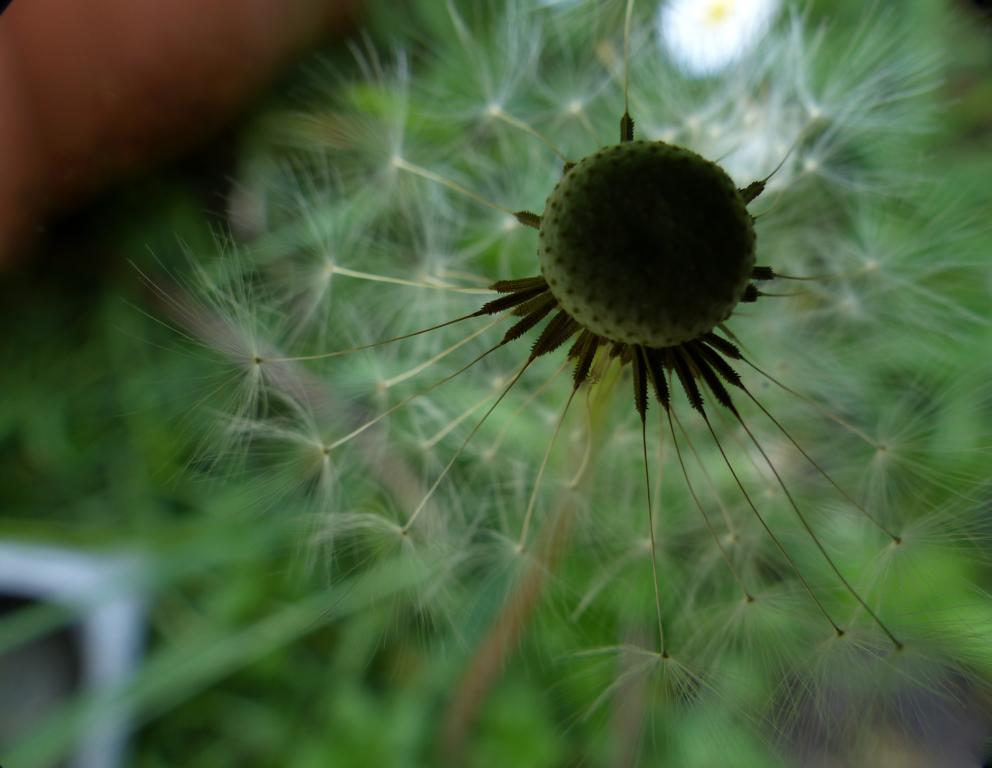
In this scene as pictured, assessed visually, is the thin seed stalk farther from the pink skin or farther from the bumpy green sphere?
the pink skin

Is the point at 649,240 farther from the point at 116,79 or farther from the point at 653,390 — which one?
the point at 116,79

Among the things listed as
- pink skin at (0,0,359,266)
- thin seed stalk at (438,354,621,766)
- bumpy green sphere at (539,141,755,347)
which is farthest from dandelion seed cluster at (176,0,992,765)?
pink skin at (0,0,359,266)

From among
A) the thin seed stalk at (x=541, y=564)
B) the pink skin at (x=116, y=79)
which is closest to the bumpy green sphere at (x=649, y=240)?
the thin seed stalk at (x=541, y=564)

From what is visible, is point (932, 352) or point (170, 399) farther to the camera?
point (170, 399)

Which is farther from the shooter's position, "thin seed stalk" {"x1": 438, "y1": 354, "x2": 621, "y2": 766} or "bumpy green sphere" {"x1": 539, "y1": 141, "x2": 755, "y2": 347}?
"thin seed stalk" {"x1": 438, "y1": 354, "x2": 621, "y2": 766}

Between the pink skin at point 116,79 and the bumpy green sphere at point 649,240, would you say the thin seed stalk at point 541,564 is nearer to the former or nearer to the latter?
the bumpy green sphere at point 649,240

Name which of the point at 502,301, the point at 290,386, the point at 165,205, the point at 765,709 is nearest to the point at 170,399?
the point at 165,205

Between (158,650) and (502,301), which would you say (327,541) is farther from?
(158,650)
